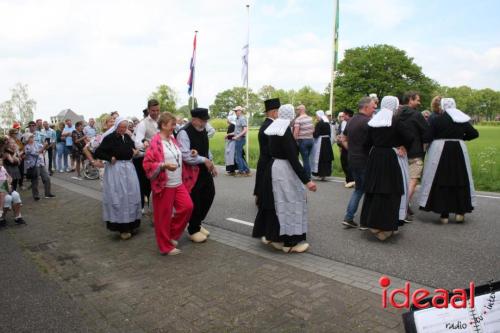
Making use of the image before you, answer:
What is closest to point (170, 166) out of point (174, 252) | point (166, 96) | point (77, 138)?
point (174, 252)

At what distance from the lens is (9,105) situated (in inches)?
2638

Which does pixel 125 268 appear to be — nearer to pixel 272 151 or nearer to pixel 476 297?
pixel 272 151

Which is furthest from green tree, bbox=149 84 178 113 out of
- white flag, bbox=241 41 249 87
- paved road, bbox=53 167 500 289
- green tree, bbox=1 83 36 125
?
paved road, bbox=53 167 500 289

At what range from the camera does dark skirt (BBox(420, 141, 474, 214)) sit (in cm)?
662

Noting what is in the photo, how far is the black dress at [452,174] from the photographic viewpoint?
6.63 m

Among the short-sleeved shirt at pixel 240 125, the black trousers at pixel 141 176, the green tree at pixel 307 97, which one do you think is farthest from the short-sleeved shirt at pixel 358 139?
the green tree at pixel 307 97

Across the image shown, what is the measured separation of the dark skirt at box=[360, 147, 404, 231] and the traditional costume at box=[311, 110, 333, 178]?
19.2 feet

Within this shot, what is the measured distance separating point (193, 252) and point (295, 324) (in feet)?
7.95

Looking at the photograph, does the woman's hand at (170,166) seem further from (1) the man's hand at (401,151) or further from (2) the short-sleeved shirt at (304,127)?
(2) the short-sleeved shirt at (304,127)

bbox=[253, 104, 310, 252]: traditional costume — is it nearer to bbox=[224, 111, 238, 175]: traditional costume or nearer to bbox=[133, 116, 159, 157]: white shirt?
bbox=[133, 116, 159, 157]: white shirt

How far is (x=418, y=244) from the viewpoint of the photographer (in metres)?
5.71

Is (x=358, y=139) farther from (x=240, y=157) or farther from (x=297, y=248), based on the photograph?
(x=240, y=157)

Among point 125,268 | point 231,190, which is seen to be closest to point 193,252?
point 125,268

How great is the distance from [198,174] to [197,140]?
500 mm
